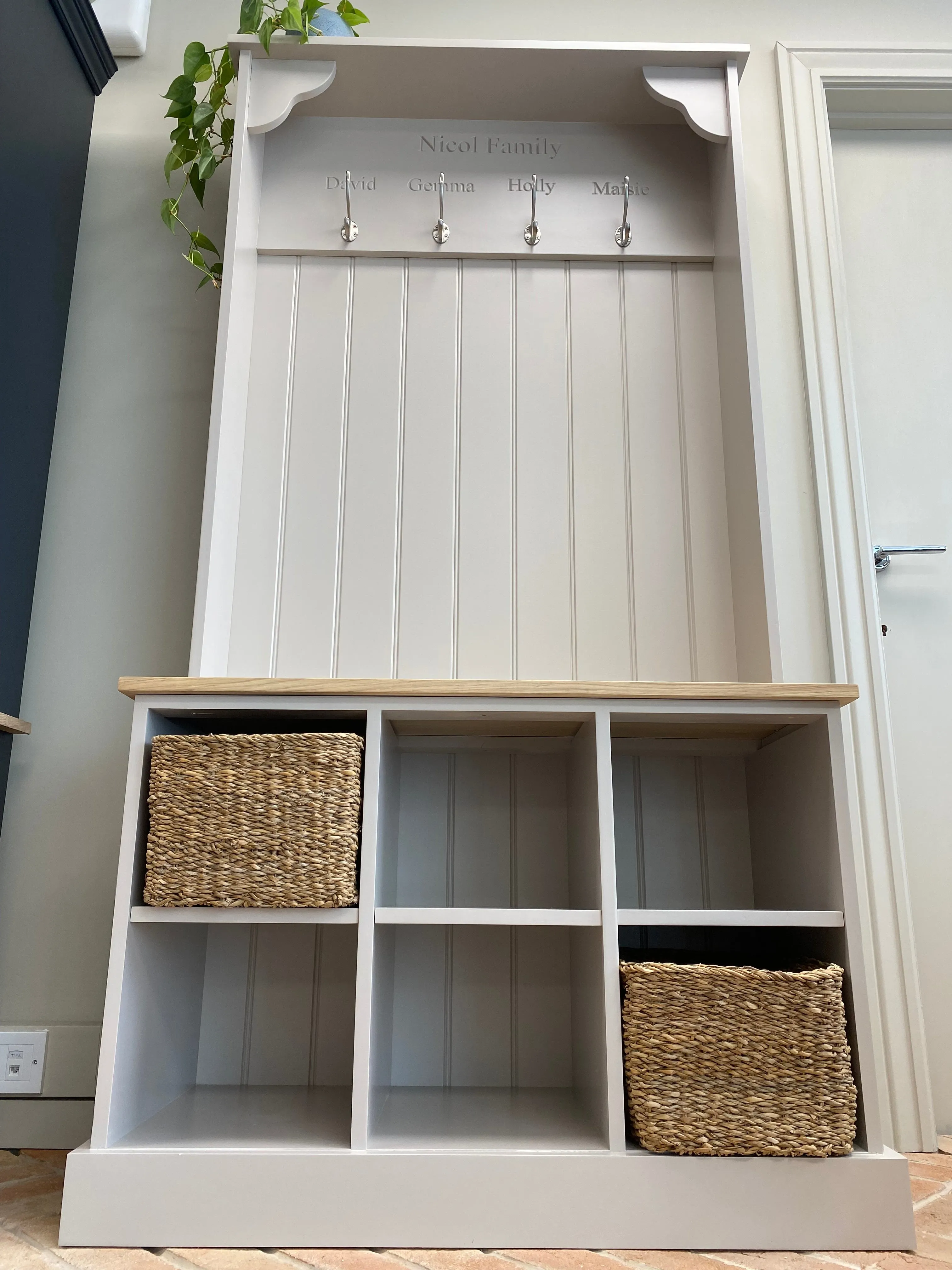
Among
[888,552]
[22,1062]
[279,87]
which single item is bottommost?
[22,1062]

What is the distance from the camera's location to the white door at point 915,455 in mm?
1642

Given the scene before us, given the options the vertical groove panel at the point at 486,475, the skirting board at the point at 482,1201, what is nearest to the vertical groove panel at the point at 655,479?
the vertical groove panel at the point at 486,475

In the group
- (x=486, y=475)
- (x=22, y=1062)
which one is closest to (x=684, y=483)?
(x=486, y=475)

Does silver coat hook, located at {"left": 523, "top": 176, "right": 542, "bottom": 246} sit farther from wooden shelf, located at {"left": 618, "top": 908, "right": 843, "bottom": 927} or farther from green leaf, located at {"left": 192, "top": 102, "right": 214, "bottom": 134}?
wooden shelf, located at {"left": 618, "top": 908, "right": 843, "bottom": 927}

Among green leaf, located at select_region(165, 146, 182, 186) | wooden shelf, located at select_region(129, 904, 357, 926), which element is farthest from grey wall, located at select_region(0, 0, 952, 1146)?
wooden shelf, located at select_region(129, 904, 357, 926)

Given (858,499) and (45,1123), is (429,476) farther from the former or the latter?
(45,1123)

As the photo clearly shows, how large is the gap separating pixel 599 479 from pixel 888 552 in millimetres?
626

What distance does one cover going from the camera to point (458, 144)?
173cm

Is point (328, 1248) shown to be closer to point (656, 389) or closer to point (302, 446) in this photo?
point (302, 446)

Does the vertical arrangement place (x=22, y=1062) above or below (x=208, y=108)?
below

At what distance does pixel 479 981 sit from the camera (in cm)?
150

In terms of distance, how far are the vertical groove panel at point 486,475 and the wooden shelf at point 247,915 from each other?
0.49 m

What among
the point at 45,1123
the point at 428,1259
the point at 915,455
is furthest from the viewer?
the point at 915,455

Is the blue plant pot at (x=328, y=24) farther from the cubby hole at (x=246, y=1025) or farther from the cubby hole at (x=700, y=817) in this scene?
the cubby hole at (x=246, y=1025)
